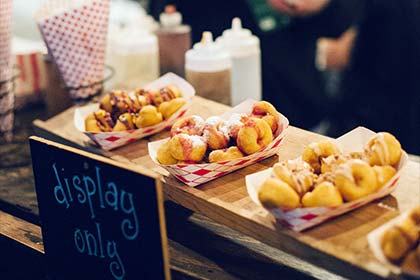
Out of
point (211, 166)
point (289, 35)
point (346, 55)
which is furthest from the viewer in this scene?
point (346, 55)

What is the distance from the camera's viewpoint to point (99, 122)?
179 centimetres

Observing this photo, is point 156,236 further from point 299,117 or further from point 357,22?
point 357,22

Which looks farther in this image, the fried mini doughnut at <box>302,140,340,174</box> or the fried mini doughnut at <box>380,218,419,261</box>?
the fried mini doughnut at <box>302,140,340,174</box>

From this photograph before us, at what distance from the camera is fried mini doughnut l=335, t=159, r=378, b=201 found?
1249 millimetres

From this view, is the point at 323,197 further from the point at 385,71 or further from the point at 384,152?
the point at 385,71

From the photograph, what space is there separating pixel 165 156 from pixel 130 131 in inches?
9.3

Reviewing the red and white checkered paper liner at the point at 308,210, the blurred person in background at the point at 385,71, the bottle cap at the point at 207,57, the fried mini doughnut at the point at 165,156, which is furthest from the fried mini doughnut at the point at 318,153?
the blurred person in background at the point at 385,71

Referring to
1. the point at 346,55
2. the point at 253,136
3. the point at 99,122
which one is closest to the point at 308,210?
the point at 253,136

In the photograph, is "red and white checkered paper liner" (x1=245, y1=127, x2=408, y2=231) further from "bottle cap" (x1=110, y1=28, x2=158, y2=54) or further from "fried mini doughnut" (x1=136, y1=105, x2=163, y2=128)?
"bottle cap" (x1=110, y1=28, x2=158, y2=54)

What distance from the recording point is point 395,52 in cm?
374

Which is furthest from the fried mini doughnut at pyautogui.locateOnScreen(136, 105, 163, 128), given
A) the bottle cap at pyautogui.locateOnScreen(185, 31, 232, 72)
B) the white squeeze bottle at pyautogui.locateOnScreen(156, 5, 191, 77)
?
the white squeeze bottle at pyautogui.locateOnScreen(156, 5, 191, 77)

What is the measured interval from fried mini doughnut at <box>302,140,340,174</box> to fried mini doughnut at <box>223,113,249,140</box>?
192 millimetres

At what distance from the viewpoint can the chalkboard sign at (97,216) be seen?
1.23 metres

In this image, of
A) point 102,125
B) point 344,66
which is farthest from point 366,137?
point 344,66
